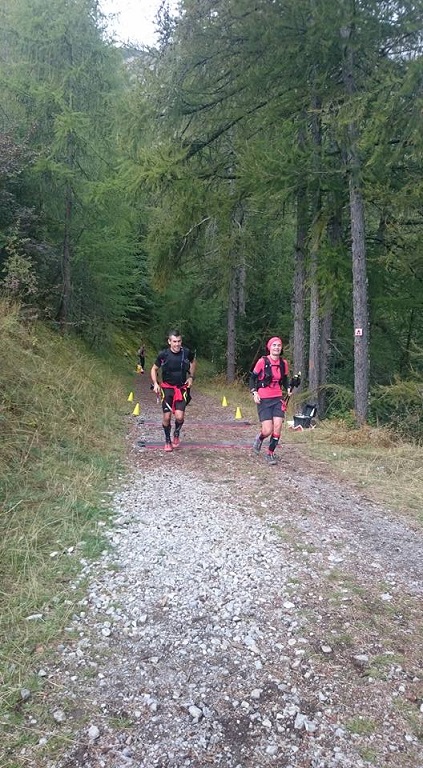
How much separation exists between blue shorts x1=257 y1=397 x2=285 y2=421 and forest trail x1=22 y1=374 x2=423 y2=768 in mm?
2161

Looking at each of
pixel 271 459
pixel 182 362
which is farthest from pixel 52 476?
pixel 271 459

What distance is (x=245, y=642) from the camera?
3.54 meters

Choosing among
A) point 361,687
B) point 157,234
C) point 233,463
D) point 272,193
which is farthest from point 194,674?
point 157,234

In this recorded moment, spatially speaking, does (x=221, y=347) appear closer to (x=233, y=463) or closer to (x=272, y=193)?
(x=272, y=193)

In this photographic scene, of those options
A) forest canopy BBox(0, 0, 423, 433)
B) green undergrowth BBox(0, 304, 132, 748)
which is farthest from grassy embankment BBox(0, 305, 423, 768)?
forest canopy BBox(0, 0, 423, 433)

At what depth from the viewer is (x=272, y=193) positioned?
38.6 ft

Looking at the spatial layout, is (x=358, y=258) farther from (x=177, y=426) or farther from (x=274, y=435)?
(x=177, y=426)

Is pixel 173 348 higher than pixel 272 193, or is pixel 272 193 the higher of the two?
pixel 272 193

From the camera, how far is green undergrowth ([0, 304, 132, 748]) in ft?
11.6

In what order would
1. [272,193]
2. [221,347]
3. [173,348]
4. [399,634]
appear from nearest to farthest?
[399,634], [173,348], [272,193], [221,347]

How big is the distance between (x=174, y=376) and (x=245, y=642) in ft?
18.7

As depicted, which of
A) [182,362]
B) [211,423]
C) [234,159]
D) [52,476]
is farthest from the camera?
[234,159]

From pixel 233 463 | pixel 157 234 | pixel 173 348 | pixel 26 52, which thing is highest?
pixel 26 52

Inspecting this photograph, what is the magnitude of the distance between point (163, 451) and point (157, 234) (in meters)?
8.82
